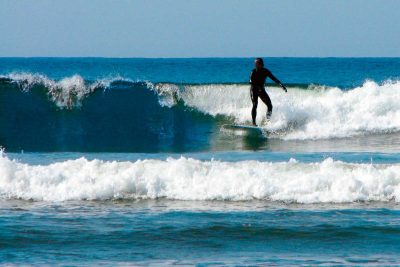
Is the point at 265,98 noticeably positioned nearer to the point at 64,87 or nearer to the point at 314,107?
the point at 314,107

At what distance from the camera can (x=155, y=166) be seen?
12719 mm

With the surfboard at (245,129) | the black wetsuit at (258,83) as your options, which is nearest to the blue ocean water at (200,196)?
the surfboard at (245,129)

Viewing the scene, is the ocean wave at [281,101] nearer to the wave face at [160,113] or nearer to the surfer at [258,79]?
the wave face at [160,113]

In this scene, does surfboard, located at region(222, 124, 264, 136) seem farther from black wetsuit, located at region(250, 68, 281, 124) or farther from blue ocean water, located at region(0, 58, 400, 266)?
black wetsuit, located at region(250, 68, 281, 124)

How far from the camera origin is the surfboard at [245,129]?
19908 mm

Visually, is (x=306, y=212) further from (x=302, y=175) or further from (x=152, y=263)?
(x=152, y=263)

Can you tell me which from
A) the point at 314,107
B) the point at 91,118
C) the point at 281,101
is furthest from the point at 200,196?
the point at 281,101

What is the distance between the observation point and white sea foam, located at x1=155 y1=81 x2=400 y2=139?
20641mm

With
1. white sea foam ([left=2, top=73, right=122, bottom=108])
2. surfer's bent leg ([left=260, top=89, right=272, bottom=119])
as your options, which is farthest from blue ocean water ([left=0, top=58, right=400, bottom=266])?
white sea foam ([left=2, top=73, right=122, bottom=108])

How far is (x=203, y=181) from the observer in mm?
12289

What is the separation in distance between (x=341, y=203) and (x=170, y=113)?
10.9m

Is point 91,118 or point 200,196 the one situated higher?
point 91,118

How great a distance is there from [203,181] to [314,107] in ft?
33.1

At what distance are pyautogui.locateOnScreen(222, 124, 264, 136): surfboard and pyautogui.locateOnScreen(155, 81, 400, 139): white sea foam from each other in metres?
0.30
